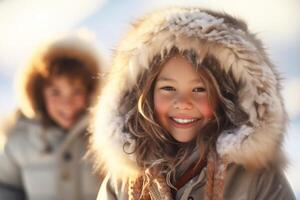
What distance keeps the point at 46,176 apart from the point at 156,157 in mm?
821

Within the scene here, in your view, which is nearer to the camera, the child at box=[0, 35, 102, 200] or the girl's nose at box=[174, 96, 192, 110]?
the girl's nose at box=[174, 96, 192, 110]

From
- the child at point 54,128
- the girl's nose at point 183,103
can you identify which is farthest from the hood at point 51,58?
the girl's nose at point 183,103

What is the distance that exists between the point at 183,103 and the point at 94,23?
2.56m

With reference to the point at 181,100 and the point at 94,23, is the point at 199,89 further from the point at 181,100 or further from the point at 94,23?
the point at 94,23

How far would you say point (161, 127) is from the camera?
218cm

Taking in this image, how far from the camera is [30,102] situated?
9.78 feet

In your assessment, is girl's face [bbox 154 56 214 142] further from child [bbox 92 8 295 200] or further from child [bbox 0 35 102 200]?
child [bbox 0 35 102 200]

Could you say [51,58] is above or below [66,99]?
above

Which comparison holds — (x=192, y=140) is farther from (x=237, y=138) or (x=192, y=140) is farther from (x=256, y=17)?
(x=256, y=17)

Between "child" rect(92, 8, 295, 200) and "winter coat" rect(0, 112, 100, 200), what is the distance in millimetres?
644

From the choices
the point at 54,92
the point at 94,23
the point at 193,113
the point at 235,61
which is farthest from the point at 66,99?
the point at 94,23

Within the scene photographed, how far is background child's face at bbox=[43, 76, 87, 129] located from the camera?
2883 mm

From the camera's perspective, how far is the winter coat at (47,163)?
2.84 m

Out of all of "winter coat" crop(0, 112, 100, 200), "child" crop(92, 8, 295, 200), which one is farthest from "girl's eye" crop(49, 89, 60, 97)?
"child" crop(92, 8, 295, 200)
